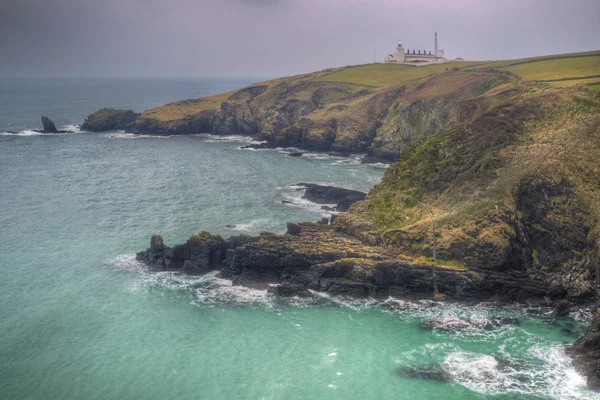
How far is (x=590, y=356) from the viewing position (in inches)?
1446

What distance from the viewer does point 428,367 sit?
38.8 meters

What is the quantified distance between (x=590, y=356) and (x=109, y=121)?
16197 centimetres

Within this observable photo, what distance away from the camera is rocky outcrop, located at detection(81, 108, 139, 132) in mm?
165625

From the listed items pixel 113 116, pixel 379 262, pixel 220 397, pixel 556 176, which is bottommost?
pixel 220 397

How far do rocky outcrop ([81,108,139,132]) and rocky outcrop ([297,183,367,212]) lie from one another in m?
104

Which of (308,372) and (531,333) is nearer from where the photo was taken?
(308,372)

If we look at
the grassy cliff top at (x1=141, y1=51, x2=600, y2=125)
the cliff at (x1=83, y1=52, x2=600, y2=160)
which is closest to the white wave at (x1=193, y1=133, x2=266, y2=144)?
the cliff at (x1=83, y1=52, x2=600, y2=160)

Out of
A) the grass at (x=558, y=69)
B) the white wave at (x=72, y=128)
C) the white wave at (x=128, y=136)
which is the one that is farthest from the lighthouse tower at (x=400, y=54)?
the white wave at (x=72, y=128)

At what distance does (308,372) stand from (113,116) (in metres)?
154

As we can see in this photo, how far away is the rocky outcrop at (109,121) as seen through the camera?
166 m

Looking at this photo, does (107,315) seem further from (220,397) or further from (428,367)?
(428,367)

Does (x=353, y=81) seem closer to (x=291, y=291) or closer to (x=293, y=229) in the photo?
(x=293, y=229)

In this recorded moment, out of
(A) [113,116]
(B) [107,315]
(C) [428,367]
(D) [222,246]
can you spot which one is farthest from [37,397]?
(A) [113,116]

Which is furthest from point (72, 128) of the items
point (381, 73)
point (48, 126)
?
point (381, 73)
